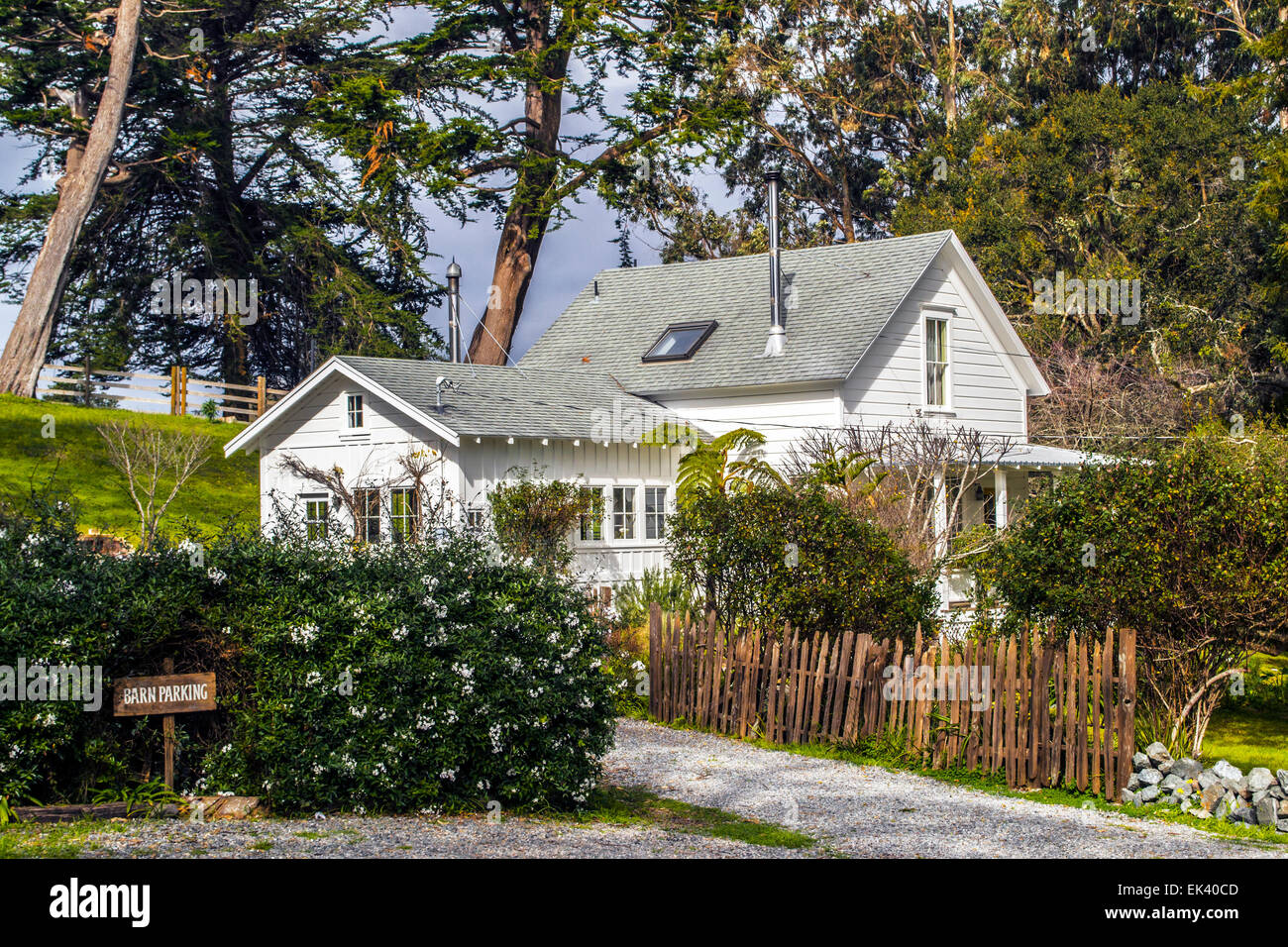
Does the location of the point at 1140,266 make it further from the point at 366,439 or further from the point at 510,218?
the point at 366,439

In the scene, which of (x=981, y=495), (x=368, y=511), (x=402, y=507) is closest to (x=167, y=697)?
(x=402, y=507)

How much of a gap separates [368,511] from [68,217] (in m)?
18.3

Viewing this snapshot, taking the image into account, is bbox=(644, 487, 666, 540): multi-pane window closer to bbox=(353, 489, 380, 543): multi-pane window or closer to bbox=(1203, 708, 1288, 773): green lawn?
bbox=(353, 489, 380, 543): multi-pane window

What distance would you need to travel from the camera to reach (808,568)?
543 inches

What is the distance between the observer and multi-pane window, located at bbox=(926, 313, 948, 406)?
977 inches

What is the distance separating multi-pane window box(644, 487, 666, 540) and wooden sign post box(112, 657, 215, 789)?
43.5 ft

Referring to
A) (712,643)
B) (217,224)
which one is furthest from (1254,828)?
(217,224)

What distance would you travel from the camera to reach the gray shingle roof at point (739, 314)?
23.4 meters

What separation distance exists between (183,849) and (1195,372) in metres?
29.8

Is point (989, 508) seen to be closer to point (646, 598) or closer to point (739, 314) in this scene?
point (739, 314)

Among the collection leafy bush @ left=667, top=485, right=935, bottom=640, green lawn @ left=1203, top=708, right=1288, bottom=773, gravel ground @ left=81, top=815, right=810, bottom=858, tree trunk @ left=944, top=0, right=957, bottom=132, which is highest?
tree trunk @ left=944, top=0, right=957, bottom=132

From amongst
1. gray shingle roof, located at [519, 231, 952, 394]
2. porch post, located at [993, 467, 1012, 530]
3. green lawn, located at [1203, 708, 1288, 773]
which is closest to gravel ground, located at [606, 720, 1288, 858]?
green lawn, located at [1203, 708, 1288, 773]

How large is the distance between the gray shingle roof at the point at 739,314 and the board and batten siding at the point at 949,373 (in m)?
0.58

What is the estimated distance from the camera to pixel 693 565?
15.1m
